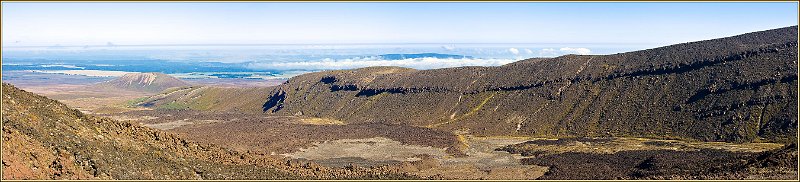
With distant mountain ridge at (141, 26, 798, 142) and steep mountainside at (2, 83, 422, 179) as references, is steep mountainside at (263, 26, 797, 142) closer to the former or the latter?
distant mountain ridge at (141, 26, 798, 142)

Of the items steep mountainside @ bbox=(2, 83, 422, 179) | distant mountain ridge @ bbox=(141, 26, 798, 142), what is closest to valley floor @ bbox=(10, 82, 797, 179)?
distant mountain ridge @ bbox=(141, 26, 798, 142)

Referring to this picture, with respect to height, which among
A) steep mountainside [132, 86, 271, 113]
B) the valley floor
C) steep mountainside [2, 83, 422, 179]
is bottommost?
steep mountainside [132, 86, 271, 113]

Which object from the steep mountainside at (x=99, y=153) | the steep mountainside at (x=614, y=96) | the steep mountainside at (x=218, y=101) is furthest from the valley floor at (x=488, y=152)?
the steep mountainside at (x=218, y=101)

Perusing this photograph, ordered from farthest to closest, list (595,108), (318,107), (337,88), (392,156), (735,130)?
(337,88) < (318,107) < (595,108) < (735,130) < (392,156)

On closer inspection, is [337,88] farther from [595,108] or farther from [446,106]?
A: [595,108]

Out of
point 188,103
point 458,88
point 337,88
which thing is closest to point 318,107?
point 337,88

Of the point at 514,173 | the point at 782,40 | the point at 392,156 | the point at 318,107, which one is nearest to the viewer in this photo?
the point at 514,173
